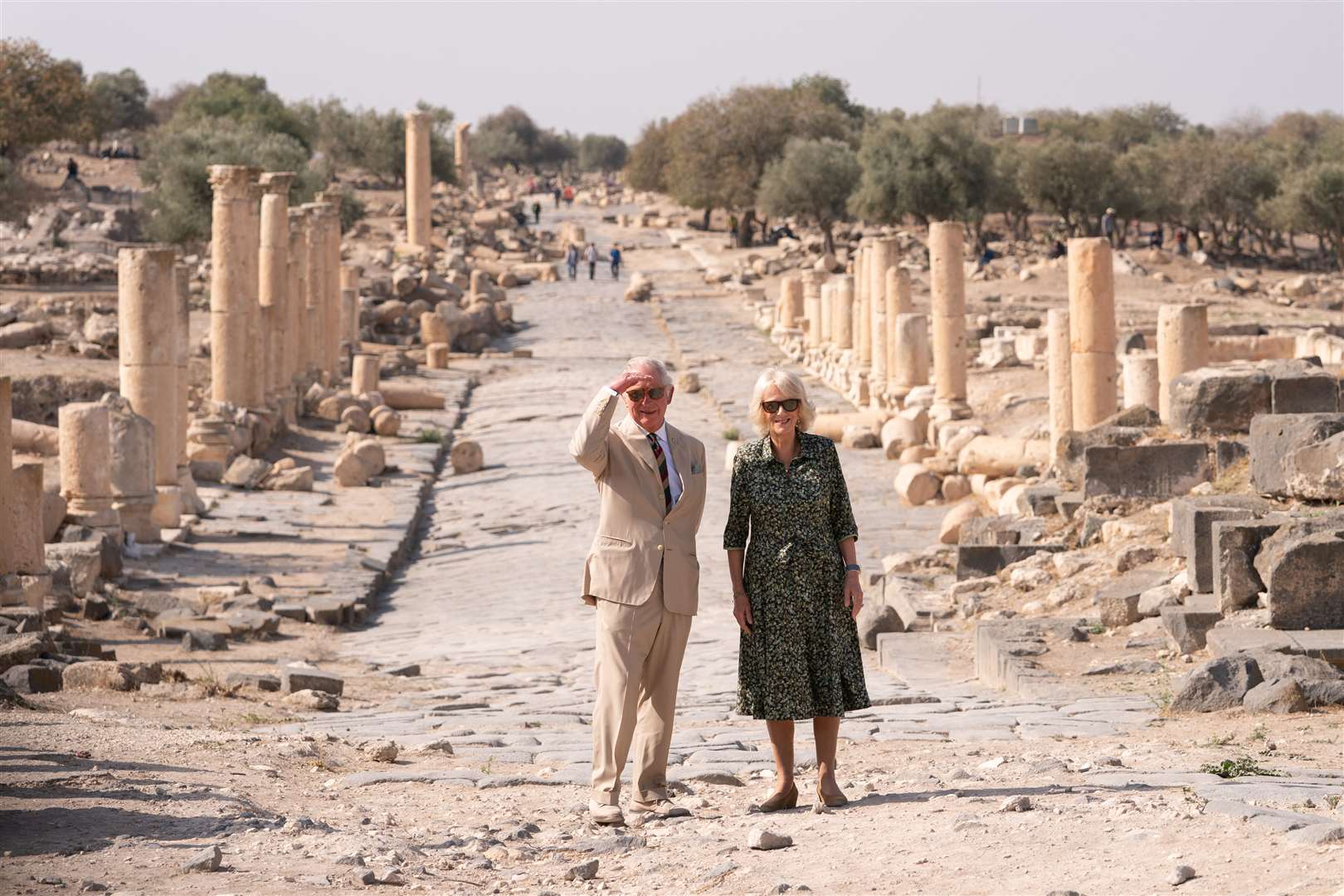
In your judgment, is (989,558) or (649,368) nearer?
(649,368)

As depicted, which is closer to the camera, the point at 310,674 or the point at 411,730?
the point at 411,730

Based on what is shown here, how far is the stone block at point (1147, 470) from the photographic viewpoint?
42.3 ft

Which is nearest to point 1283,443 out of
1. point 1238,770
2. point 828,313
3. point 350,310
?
point 1238,770

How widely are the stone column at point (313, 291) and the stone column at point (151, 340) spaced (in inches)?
431

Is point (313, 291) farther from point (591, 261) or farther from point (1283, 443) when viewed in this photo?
point (1283, 443)

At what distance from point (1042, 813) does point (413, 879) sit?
2038 mm

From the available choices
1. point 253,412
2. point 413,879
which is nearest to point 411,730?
point 413,879

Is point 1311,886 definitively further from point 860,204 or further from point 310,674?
point 860,204

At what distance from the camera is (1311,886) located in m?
4.49

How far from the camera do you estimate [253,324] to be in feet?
76.6

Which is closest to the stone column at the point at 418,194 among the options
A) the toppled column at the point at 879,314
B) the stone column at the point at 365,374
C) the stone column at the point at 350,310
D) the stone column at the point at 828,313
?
the stone column at the point at 350,310

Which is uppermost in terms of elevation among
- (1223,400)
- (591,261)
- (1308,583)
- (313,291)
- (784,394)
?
(591,261)

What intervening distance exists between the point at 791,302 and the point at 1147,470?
26.0 meters

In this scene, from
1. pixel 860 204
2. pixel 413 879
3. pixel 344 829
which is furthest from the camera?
pixel 860 204
